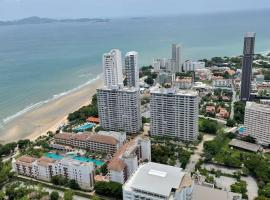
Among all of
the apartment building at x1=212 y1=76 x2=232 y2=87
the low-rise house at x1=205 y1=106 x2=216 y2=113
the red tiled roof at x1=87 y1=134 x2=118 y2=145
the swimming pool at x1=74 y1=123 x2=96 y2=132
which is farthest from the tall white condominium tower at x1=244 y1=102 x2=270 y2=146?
the apartment building at x1=212 y1=76 x2=232 y2=87

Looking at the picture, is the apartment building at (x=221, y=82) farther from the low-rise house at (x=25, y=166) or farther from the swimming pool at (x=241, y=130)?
the low-rise house at (x=25, y=166)

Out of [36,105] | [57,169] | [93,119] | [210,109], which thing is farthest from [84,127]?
[210,109]

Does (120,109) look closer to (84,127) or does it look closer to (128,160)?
(84,127)

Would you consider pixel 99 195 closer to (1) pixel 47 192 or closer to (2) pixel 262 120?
(1) pixel 47 192

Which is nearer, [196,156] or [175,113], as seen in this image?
[196,156]

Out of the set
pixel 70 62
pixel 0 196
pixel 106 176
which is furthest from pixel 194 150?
pixel 70 62

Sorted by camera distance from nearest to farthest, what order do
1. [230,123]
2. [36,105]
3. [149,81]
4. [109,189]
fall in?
[109,189] → [230,123] → [36,105] → [149,81]
